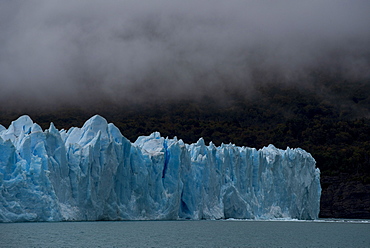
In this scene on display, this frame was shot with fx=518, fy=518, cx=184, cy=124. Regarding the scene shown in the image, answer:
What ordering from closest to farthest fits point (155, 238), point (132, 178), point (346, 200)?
point (155, 238)
point (132, 178)
point (346, 200)

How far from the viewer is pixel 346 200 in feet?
221

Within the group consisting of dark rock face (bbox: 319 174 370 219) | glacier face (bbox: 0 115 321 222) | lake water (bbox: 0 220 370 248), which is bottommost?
dark rock face (bbox: 319 174 370 219)

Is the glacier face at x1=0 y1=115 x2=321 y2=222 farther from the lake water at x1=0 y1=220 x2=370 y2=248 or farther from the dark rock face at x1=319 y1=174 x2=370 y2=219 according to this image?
the dark rock face at x1=319 y1=174 x2=370 y2=219

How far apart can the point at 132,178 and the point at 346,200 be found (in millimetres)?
40467

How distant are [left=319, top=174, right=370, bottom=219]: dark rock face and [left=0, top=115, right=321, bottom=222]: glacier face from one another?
64.9 ft

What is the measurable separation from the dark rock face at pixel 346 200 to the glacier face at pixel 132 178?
19.8 meters

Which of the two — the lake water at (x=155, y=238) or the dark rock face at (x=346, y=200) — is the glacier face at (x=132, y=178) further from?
the dark rock face at (x=346, y=200)

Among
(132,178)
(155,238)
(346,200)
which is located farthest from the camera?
(346,200)

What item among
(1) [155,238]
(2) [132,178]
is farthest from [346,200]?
(1) [155,238]

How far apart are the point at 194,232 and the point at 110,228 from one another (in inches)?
198

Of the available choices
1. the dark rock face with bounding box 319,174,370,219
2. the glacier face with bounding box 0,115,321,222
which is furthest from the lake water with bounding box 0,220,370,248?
the dark rock face with bounding box 319,174,370,219

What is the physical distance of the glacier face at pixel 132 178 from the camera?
29859mm

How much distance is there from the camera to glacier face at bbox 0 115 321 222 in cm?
2986

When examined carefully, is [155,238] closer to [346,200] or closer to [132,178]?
[132,178]
